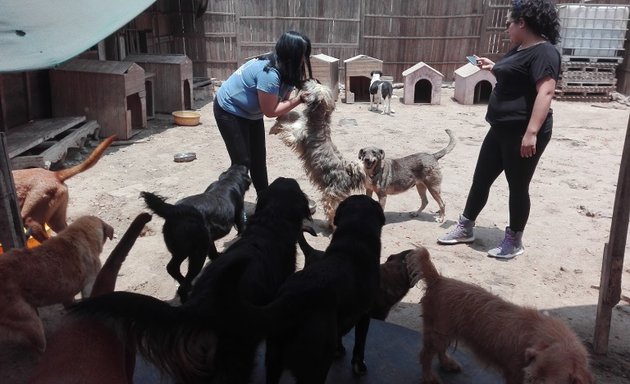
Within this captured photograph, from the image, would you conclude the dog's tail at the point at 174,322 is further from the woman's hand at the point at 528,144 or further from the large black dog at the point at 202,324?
the woman's hand at the point at 528,144

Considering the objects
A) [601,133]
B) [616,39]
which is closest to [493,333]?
[601,133]

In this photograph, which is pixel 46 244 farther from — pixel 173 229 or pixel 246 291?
pixel 246 291

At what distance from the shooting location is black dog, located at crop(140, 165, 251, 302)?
3631 mm

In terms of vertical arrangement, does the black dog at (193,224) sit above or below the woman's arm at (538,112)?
below

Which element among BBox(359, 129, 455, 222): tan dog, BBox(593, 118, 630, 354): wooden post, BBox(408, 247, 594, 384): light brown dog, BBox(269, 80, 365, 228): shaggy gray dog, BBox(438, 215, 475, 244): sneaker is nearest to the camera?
BBox(408, 247, 594, 384): light brown dog

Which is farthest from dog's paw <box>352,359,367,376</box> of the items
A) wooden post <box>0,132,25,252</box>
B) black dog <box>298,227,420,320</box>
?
wooden post <box>0,132,25,252</box>

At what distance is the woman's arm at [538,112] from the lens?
13.4ft

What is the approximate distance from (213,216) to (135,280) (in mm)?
1061

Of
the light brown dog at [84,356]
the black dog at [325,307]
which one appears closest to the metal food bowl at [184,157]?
the black dog at [325,307]

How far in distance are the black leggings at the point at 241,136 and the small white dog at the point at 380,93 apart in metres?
7.59

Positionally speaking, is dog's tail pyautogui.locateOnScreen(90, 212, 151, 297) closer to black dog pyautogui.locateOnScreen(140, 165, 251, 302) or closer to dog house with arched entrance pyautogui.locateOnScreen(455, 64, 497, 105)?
black dog pyautogui.locateOnScreen(140, 165, 251, 302)

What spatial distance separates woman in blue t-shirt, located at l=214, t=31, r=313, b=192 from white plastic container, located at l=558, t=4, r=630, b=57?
457 inches

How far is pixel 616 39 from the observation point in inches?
545

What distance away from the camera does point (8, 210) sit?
3.46 meters
